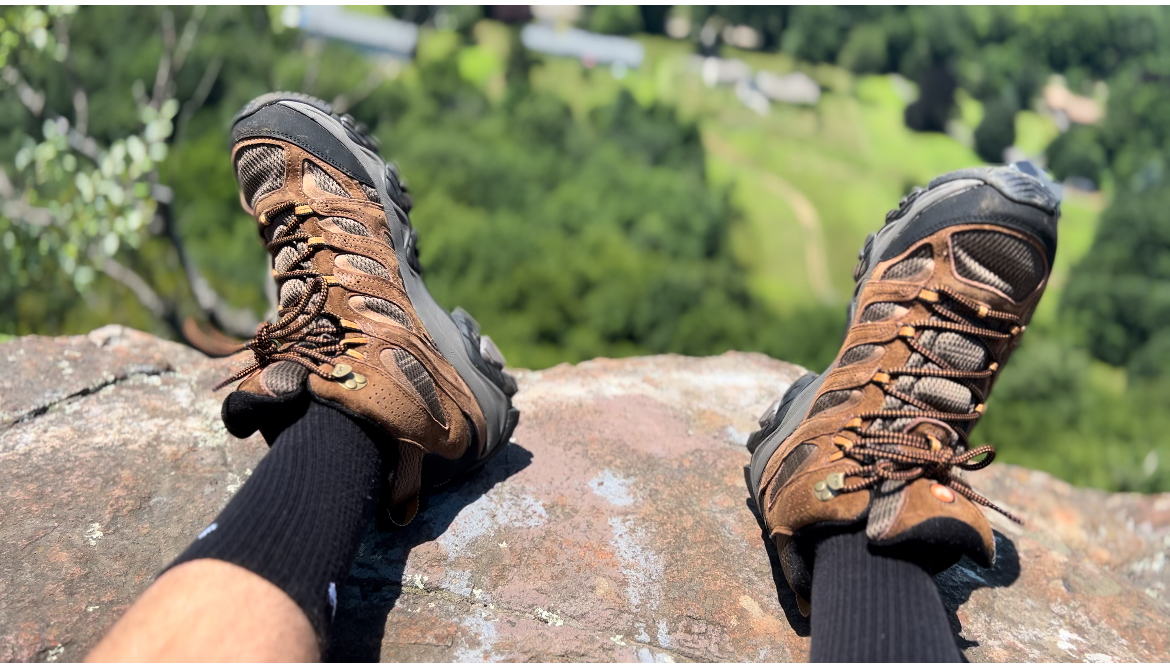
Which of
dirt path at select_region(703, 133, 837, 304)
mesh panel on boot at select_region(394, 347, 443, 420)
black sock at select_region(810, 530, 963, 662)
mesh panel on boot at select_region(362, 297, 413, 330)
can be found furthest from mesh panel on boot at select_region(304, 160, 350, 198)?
dirt path at select_region(703, 133, 837, 304)

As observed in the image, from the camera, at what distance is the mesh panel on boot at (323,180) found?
2.46 m

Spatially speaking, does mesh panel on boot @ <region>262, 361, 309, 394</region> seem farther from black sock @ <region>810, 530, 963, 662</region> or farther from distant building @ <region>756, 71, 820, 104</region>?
distant building @ <region>756, 71, 820, 104</region>

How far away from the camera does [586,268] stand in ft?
102

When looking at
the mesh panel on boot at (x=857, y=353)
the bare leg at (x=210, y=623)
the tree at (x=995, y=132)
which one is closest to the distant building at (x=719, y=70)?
the tree at (x=995, y=132)

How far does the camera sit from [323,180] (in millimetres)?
2465

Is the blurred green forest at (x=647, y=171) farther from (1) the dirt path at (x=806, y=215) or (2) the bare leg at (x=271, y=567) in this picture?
(2) the bare leg at (x=271, y=567)

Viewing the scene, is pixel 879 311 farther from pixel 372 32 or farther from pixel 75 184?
pixel 372 32

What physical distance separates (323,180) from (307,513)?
116cm

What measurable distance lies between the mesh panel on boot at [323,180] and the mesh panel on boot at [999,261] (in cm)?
182

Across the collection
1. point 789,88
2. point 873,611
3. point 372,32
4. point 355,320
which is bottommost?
point 789,88

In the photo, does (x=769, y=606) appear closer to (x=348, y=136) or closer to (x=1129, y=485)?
(x=348, y=136)

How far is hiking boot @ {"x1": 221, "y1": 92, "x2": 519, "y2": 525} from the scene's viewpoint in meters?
2.03

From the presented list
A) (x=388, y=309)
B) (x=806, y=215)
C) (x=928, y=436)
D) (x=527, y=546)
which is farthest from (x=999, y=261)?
(x=806, y=215)

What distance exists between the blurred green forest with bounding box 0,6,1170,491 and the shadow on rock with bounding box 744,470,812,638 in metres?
6.68
